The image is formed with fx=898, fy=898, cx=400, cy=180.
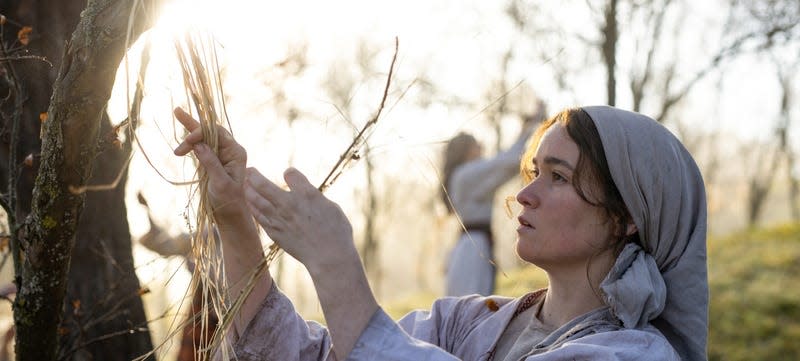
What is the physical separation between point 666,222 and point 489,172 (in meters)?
3.21

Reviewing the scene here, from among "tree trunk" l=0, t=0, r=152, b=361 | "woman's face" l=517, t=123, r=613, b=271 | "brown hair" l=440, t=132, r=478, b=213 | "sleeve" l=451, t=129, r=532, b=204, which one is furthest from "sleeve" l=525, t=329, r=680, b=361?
"brown hair" l=440, t=132, r=478, b=213

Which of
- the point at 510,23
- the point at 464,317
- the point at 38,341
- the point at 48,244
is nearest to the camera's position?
the point at 48,244

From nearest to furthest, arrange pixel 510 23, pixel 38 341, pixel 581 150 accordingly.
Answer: pixel 38 341 < pixel 581 150 < pixel 510 23

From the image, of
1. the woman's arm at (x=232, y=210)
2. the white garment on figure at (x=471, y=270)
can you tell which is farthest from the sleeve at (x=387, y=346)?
the white garment on figure at (x=471, y=270)

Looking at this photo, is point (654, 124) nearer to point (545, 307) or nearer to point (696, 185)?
point (696, 185)

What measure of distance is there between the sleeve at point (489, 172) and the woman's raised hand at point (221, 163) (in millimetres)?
3202

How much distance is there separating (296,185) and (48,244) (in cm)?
53

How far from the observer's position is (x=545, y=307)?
2102mm

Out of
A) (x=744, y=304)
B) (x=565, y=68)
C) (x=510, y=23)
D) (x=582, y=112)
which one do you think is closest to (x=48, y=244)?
(x=582, y=112)

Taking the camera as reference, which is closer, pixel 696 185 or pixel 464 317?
pixel 696 185

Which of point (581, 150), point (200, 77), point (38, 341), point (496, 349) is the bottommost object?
point (496, 349)

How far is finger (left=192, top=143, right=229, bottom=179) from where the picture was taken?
1.73 m

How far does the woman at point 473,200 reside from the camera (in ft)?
17.0

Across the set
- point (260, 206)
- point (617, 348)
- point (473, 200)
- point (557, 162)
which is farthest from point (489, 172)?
point (260, 206)
